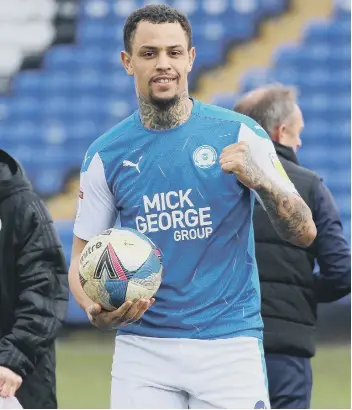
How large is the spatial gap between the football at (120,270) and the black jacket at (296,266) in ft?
4.43

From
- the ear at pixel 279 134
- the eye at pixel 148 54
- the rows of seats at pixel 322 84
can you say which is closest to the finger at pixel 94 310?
the eye at pixel 148 54

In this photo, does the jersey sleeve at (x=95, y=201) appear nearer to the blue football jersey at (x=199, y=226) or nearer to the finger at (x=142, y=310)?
the blue football jersey at (x=199, y=226)

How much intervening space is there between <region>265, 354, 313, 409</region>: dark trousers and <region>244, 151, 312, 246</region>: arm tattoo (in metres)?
1.28

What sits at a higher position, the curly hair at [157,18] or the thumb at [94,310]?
the curly hair at [157,18]

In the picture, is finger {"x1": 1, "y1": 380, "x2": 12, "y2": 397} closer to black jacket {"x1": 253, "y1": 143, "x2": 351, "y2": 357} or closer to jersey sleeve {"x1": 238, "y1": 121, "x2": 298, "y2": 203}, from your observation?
jersey sleeve {"x1": 238, "y1": 121, "x2": 298, "y2": 203}

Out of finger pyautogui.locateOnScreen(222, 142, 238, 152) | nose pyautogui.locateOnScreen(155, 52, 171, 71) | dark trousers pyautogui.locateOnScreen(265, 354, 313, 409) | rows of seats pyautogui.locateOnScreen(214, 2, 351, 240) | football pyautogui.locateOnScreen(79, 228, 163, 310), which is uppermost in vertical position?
rows of seats pyautogui.locateOnScreen(214, 2, 351, 240)

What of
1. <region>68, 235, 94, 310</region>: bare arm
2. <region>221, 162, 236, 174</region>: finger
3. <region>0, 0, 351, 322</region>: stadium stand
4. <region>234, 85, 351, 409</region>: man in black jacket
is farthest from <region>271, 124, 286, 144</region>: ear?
<region>0, 0, 351, 322</region>: stadium stand

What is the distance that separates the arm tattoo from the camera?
3799 millimetres

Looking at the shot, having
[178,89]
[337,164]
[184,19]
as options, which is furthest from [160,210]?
[337,164]

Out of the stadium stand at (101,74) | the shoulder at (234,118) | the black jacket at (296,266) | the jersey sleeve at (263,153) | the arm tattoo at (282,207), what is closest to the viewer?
the arm tattoo at (282,207)

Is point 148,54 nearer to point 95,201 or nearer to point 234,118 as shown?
point 234,118

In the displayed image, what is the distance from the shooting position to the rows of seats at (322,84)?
48.9ft

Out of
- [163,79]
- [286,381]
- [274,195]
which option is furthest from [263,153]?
[286,381]

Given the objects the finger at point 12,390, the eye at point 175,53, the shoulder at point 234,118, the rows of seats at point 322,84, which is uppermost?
the rows of seats at point 322,84
